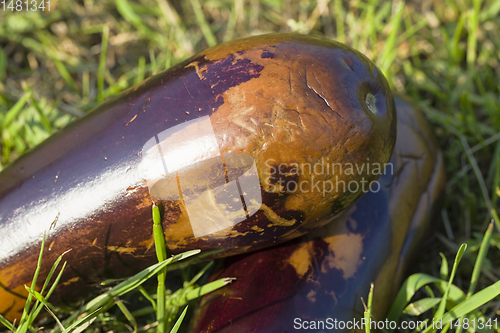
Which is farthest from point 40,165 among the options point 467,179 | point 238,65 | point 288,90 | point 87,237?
point 467,179

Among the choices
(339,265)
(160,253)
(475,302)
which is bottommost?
(475,302)

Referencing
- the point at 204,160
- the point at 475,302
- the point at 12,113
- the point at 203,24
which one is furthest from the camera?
the point at 203,24

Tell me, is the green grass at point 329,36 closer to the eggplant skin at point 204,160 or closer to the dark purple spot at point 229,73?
the eggplant skin at point 204,160

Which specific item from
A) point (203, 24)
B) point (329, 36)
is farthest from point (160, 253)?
point (329, 36)

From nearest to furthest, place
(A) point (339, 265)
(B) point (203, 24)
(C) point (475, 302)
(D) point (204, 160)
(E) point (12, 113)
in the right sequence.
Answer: (D) point (204, 160) → (C) point (475, 302) → (A) point (339, 265) → (E) point (12, 113) → (B) point (203, 24)

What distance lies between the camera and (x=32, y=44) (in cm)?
350

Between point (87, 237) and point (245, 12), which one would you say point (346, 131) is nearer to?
point (87, 237)

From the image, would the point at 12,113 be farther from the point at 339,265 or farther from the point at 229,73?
the point at 339,265

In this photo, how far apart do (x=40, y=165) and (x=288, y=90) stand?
1164mm

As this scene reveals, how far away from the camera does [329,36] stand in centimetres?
361

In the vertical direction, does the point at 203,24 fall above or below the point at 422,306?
above

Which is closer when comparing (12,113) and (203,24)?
(12,113)

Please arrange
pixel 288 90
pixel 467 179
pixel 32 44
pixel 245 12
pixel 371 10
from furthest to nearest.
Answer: pixel 245 12 → pixel 32 44 → pixel 371 10 → pixel 467 179 → pixel 288 90

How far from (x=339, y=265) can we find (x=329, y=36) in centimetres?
240
